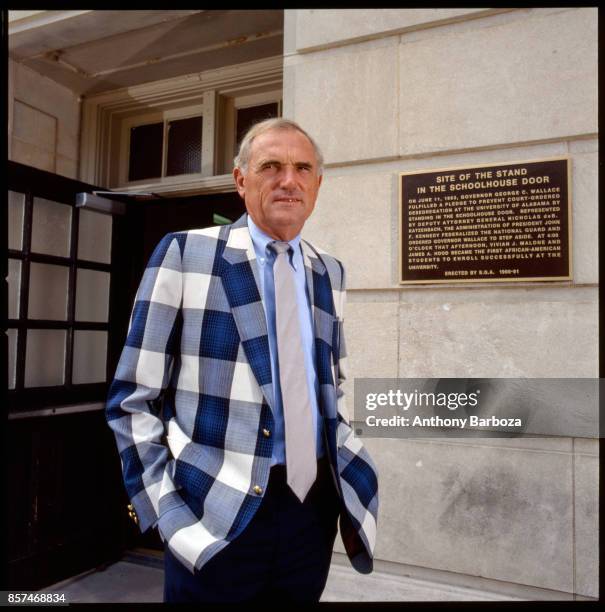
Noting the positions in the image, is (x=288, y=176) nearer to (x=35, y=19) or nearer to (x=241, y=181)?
(x=241, y=181)

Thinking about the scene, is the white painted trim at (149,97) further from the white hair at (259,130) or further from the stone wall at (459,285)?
the white hair at (259,130)

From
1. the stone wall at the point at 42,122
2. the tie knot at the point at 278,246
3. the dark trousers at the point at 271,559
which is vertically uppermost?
the stone wall at the point at 42,122

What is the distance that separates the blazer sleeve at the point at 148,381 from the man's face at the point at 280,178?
0.33 metres

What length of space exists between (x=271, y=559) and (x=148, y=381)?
68 cm

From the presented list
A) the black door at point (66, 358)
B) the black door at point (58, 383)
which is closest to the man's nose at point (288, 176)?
the black door at point (58, 383)

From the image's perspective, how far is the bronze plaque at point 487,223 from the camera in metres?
2.86

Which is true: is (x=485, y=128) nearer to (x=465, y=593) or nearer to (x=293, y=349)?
(x=293, y=349)


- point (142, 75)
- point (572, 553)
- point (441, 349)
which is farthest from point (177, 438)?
point (142, 75)

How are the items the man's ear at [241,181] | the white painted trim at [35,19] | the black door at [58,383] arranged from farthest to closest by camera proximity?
the white painted trim at [35,19] → the black door at [58,383] → the man's ear at [241,181]

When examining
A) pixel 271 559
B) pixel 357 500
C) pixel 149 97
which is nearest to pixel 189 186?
pixel 149 97

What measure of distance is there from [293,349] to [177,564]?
791 mm

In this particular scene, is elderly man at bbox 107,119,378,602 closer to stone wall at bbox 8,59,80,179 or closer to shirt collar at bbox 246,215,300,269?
shirt collar at bbox 246,215,300,269

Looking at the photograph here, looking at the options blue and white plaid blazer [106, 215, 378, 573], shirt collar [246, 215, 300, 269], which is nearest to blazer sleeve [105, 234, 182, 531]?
blue and white plaid blazer [106, 215, 378, 573]

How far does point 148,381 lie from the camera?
5.46ft
